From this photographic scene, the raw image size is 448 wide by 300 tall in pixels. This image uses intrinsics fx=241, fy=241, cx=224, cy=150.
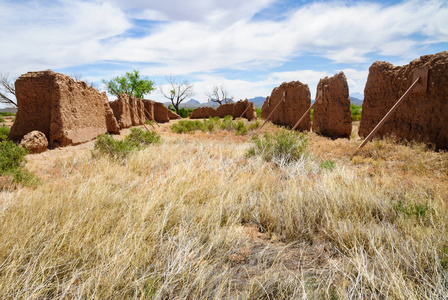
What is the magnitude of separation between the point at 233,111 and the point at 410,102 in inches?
646

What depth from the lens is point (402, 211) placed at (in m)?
2.59

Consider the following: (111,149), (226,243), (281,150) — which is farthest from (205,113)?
(226,243)

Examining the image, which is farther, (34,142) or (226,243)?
(34,142)

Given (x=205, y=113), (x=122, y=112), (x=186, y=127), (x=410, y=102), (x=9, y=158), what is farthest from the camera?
(x=205, y=113)

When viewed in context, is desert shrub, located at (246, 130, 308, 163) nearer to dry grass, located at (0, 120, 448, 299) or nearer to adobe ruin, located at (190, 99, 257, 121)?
dry grass, located at (0, 120, 448, 299)

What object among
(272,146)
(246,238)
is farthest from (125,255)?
(272,146)

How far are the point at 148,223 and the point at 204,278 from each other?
92 cm

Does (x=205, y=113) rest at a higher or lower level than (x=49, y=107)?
lower

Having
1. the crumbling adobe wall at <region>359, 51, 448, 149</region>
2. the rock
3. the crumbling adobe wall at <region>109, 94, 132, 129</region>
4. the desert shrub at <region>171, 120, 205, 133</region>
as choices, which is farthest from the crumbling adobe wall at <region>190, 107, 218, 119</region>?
the rock

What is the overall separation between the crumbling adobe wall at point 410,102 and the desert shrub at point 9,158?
838cm

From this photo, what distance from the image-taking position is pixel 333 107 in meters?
8.74

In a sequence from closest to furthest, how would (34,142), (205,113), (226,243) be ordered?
(226,243)
(34,142)
(205,113)


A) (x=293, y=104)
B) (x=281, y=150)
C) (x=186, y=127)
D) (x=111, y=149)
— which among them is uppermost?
(x=293, y=104)

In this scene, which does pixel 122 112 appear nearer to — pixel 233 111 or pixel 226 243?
pixel 233 111
